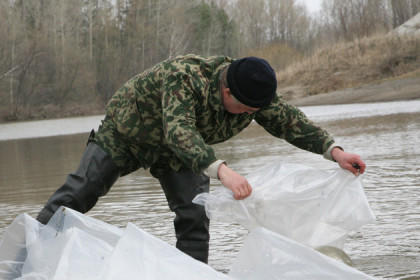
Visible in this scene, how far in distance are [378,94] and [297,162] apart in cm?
1636

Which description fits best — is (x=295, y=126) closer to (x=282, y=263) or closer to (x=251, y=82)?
(x=251, y=82)

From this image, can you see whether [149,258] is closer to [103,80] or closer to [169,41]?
[103,80]

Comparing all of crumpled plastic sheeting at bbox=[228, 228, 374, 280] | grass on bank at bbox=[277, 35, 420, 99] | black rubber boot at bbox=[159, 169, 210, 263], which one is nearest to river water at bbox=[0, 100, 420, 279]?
black rubber boot at bbox=[159, 169, 210, 263]

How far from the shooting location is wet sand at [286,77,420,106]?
22.1m

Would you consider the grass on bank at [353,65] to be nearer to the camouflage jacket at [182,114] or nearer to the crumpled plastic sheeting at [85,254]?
the camouflage jacket at [182,114]

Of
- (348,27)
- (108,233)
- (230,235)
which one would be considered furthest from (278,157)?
(348,27)

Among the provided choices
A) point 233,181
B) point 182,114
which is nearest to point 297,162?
point 182,114

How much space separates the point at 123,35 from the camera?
2112 inches

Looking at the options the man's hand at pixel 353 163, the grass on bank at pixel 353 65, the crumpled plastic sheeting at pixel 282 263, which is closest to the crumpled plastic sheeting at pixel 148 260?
the crumpled plastic sheeting at pixel 282 263

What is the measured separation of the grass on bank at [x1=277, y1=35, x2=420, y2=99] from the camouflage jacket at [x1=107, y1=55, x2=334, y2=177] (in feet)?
89.5

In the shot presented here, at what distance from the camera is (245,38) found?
67.4 m

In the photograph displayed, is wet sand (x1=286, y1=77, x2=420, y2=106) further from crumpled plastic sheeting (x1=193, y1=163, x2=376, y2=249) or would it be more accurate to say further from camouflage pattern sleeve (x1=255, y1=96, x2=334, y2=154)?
crumpled plastic sheeting (x1=193, y1=163, x2=376, y2=249)

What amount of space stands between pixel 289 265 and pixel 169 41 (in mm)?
51188

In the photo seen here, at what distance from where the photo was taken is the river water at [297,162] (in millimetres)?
3732
